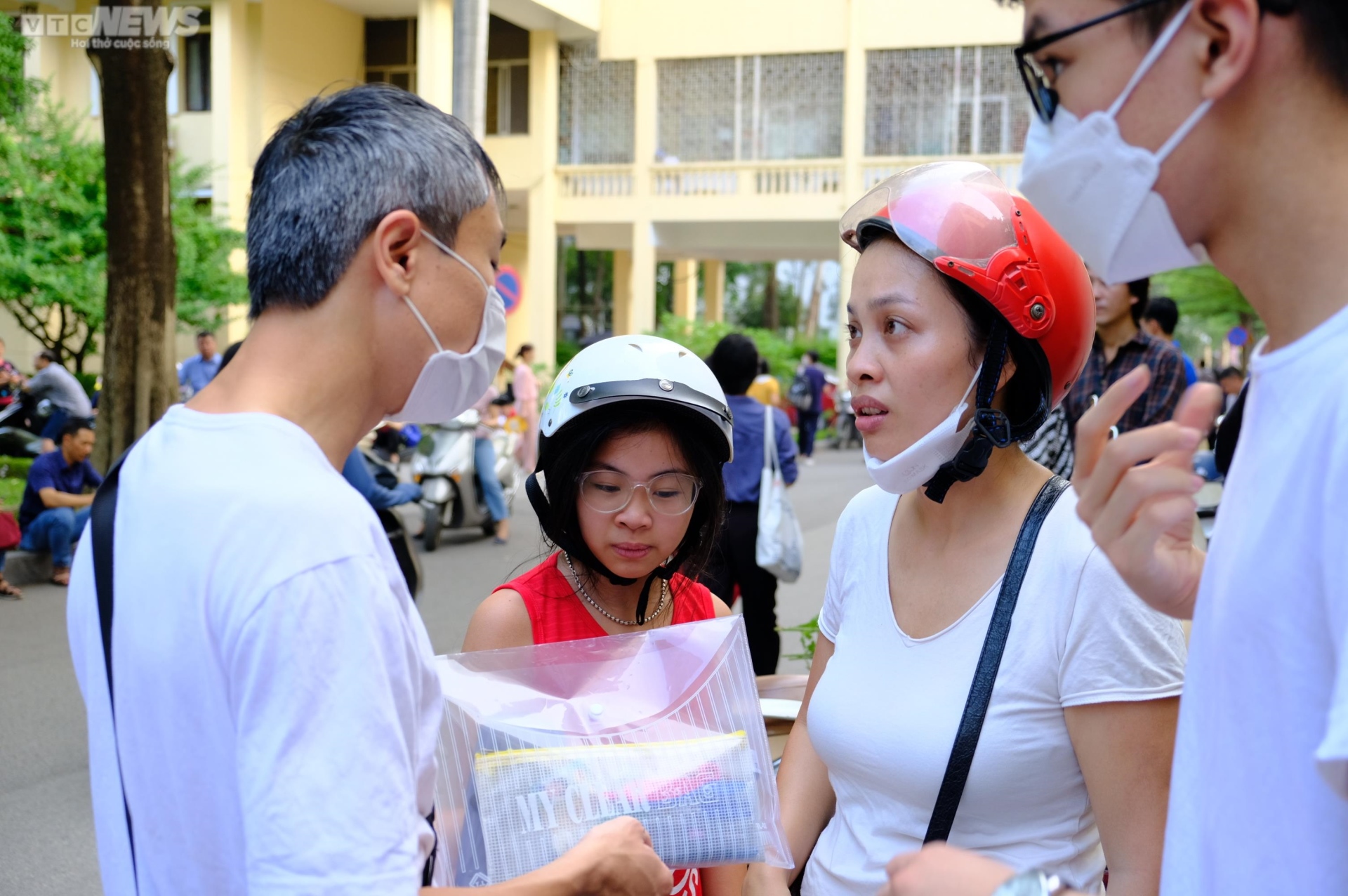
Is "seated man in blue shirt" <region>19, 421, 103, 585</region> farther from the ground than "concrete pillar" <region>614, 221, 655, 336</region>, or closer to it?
closer to it

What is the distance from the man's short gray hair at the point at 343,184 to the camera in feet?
4.89

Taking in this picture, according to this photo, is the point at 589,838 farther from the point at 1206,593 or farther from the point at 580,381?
the point at 580,381

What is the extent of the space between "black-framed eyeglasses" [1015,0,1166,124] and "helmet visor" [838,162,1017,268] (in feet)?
2.22

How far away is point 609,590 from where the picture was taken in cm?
273

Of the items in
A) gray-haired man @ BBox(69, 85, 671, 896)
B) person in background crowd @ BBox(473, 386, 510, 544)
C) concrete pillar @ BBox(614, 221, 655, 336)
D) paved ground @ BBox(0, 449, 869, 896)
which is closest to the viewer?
gray-haired man @ BBox(69, 85, 671, 896)

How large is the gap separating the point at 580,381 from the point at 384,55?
2731cm

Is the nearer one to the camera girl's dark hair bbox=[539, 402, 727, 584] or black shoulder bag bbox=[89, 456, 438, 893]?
black shoulder bag bbox=[89, 456, 438, 893]

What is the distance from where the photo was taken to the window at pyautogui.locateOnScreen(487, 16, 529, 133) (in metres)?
27.9

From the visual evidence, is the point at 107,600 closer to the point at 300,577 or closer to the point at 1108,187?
the point at 300,577

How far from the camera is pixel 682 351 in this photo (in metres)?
2.81

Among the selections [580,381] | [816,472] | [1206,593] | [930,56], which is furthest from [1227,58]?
[930,56]

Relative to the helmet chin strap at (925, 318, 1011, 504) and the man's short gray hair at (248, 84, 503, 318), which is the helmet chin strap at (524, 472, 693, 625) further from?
the man's short gray hair at (248, 84, 503, 318)

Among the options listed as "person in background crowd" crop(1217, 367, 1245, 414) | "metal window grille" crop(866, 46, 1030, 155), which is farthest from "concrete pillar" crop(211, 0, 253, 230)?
"person in background crowd" crop(1217, 367, 1245, 414)

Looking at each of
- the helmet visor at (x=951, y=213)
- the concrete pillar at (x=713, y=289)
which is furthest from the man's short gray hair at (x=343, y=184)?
the concrete pillar at (x=713, y=289)
